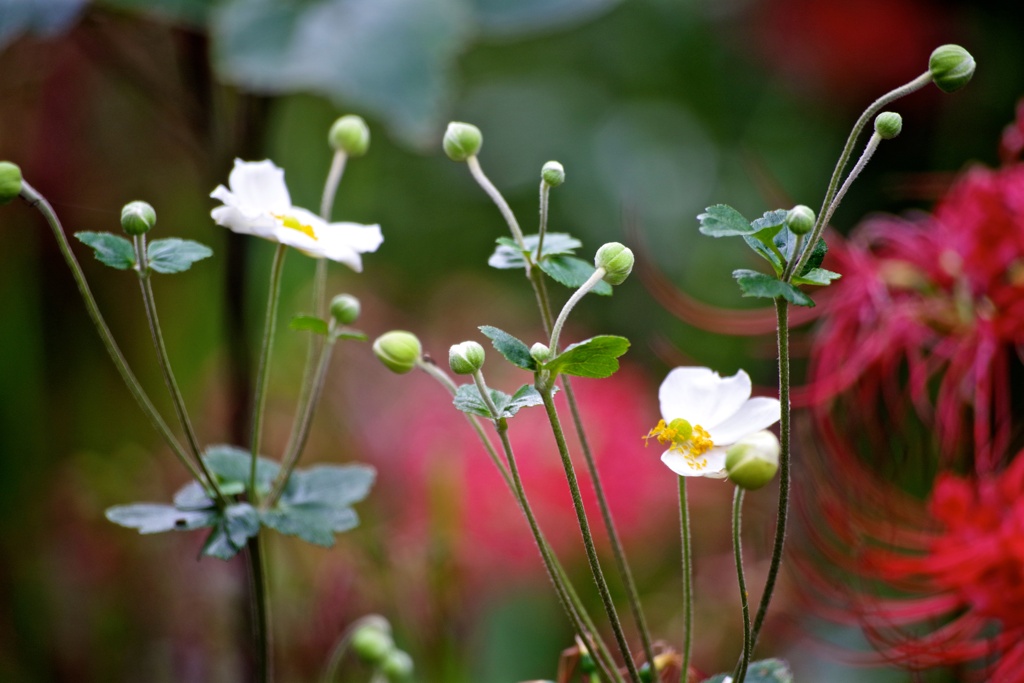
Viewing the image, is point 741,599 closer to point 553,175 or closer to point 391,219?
point 553,175

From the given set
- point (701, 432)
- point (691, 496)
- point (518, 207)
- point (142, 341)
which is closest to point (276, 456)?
point (142, 341)

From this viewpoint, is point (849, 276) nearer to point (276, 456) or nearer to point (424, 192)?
point (276, 456)

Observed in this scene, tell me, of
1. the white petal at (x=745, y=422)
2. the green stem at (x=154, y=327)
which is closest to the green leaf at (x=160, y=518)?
the green stem at (x=154, y=327)

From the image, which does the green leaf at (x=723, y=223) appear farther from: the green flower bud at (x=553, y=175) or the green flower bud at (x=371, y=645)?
the green flower bud at (x=371, y=645)

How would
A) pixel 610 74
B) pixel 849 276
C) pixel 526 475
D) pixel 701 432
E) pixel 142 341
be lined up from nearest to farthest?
pixel 701 432
pixel 849 276
pixel 526 475
pixel 142 341
pixel 610 74

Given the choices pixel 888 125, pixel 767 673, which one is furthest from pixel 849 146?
pixel 767 673
